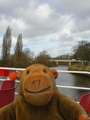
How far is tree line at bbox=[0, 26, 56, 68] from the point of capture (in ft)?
117

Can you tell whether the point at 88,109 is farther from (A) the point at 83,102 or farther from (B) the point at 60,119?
(B) the point at 60,119

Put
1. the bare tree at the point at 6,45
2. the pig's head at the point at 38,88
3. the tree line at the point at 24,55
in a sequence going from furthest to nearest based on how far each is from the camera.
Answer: the bare tree at the point at 6,45 → the tree line at the point at 24,55 → the pig's head at the point at 38,88

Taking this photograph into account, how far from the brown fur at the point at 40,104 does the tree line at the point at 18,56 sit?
31.7 meters

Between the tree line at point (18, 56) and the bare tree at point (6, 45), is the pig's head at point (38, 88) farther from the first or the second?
the bare tree at point (6, 45)

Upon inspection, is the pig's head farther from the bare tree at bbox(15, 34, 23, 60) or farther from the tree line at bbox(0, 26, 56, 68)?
the bare tree at bbox(15, 34, 23, 60)

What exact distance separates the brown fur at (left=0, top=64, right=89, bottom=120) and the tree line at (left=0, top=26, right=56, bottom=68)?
104ft

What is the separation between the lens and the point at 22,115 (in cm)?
107

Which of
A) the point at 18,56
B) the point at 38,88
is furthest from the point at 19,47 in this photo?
the point at 38,88

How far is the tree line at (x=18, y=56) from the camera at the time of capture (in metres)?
35.6

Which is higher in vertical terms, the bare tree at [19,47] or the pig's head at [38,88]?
the bare tree at [19,47]

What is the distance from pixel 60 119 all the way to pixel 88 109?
110 centimetres

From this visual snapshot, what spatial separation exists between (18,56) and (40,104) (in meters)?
42.2

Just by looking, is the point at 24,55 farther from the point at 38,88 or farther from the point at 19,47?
the point at 38,88

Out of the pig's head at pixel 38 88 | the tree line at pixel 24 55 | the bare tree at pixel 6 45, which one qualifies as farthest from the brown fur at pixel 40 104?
the bare tree at pixel 6 45
